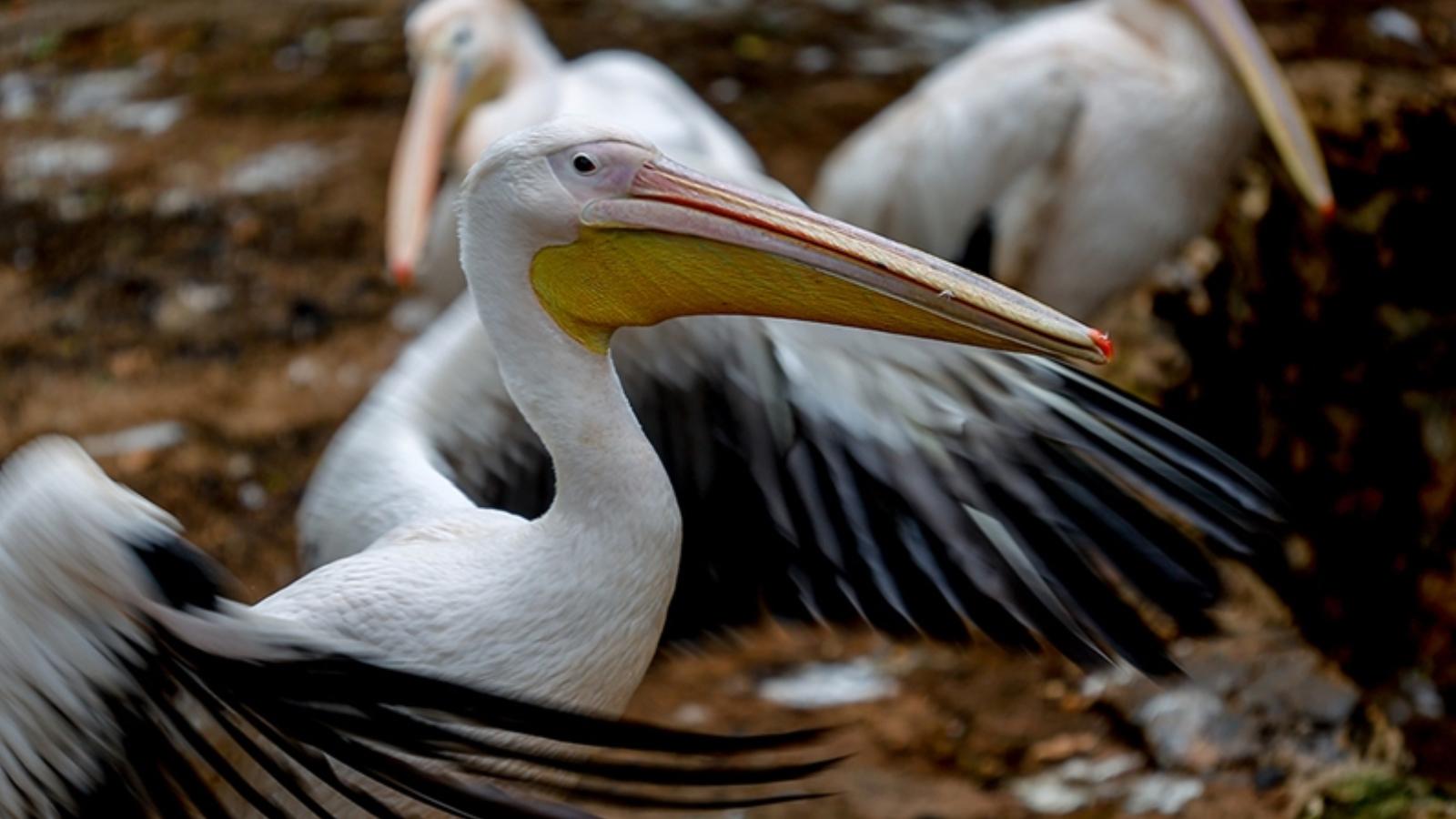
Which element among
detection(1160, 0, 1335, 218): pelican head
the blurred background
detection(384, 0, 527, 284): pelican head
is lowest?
the blurred background

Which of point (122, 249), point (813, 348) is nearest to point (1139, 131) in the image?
point (813, 348)

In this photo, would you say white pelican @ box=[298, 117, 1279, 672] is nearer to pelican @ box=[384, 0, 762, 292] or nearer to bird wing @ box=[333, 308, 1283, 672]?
bird wing @ box=[333, 308, 1283, 672]

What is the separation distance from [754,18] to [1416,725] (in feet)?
14.4

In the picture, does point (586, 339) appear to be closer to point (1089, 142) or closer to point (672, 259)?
point (672, 259)

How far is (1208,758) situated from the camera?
339cm

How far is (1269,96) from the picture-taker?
13.3 ft

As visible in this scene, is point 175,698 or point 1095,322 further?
point 1095,322

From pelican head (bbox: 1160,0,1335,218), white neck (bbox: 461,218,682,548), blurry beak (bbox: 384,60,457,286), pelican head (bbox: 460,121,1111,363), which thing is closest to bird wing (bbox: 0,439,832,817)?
white neck (bbox: 461,218,682,548)

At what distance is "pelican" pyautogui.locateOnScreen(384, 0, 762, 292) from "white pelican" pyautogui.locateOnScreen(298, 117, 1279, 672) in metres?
1.54

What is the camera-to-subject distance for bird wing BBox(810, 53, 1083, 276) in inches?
165

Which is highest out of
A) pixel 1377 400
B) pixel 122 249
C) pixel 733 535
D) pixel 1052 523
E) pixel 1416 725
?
pixel 1052 523

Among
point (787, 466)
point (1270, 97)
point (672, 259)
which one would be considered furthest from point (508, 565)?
point (1270, 97)

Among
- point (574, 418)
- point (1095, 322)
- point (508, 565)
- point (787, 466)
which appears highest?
point (574, 418)

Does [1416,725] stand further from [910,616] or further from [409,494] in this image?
[409,494]
